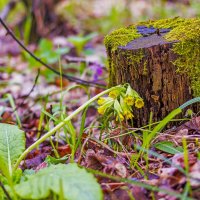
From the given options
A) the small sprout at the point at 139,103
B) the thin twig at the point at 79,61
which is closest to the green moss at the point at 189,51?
the small sprout at the point at 139,103

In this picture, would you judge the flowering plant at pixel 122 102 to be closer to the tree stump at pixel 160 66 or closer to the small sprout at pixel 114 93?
the small sprout at pixel 114 93

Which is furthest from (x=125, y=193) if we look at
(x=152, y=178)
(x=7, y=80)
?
(x=7, y=80)

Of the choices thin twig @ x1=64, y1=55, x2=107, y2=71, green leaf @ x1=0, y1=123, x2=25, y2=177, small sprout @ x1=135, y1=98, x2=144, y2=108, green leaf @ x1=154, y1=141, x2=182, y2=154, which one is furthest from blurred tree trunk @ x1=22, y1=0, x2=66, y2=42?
green leaf @ x1=154, y1=141, x2=182, y2=154

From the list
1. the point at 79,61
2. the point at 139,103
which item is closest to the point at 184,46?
the point at 139,103

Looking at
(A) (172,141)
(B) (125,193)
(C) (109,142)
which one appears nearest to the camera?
(B) (125,193)

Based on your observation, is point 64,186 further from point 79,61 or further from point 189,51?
point 79,61

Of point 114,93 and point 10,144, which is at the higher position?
point 114,93

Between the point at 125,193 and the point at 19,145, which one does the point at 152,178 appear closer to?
the point at 125,193
